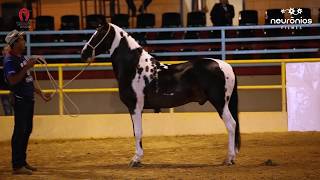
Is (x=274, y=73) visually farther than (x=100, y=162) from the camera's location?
Yes

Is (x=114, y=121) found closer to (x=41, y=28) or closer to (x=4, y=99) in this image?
(x=4, y=99)

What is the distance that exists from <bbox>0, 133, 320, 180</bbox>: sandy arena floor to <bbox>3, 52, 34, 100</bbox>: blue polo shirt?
1.11 meters

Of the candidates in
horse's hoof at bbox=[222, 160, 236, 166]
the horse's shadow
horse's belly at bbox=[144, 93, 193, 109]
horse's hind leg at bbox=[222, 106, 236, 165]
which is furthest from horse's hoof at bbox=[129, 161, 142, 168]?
horse's hind leg at bbox=[222, 106, 236, 165]

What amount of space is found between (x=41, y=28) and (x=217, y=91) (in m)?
8.13

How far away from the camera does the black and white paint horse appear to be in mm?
9047

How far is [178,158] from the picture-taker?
31.6 feet

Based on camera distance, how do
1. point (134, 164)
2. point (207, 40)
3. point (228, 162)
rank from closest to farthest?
point (228, 162) → point (134, 164) → point (207, 40)

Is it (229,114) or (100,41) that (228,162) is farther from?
(100,41)

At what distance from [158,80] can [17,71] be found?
2.14 meters

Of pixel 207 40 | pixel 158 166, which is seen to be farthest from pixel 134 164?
pixel 207 40

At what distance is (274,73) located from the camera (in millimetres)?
14258

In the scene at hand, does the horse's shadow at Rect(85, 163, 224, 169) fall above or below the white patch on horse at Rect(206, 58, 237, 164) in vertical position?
below

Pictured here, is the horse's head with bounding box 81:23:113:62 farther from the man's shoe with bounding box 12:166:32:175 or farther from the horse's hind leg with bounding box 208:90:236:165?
the man's shoe with bounding box 12:166:32:175

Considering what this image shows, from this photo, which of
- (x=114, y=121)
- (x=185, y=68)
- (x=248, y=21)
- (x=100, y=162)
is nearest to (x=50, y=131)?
(x=114, y=121)
